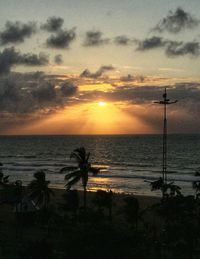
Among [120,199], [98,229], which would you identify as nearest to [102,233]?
[98,229]

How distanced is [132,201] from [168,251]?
8.97 meters

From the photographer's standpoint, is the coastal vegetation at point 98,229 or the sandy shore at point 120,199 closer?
the coastal vegetation at point 98,229

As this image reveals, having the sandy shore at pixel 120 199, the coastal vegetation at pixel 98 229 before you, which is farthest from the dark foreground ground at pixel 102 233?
the sandy shore at pixel 120 199

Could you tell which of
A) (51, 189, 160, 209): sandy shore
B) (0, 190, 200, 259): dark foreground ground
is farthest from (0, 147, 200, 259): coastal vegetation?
(51, 189, 160, 209): sandy shore

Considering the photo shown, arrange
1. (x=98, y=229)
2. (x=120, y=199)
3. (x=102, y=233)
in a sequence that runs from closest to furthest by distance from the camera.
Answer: (x=102, y=233) → (x=98, y=229) → (x=120, y=199)

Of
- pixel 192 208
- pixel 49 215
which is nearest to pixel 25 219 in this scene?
pixel 49 215

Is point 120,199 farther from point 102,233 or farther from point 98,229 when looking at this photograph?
point 102,233

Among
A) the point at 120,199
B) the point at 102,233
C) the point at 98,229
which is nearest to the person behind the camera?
the point at 102,233

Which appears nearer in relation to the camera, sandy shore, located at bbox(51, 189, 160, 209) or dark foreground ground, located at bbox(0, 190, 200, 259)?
dark foreground ground, located at bbox(0, 190, 200, 259)

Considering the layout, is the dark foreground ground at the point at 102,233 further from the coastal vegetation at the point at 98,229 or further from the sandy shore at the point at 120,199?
the sandy shore at the point at 120,199

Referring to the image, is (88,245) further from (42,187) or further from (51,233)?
(42,187)

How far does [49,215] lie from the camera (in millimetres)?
38469

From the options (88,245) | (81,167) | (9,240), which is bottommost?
(9,240)

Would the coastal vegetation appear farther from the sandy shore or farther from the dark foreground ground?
the sandy shore
